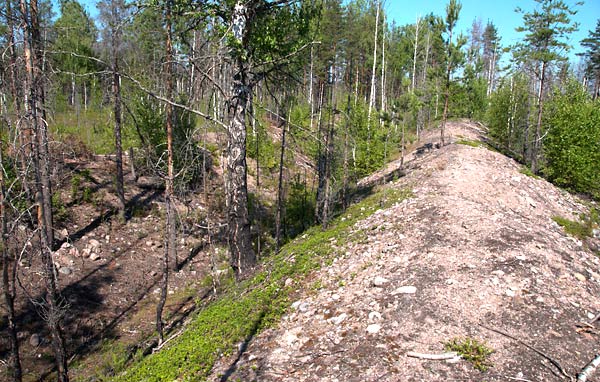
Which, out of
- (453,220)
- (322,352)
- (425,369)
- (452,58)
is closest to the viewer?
(425,369)

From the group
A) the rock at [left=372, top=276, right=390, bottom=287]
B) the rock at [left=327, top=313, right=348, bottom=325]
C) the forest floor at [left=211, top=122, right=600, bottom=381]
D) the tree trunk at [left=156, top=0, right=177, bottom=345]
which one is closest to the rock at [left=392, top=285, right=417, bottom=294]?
the forest floor at [left=211, top=122, right=600, bottom=381]

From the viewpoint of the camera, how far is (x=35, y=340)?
9203mm

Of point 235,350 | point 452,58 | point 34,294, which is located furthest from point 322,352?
point 452,58

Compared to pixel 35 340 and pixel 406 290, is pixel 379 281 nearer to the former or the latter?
pixel 406 290

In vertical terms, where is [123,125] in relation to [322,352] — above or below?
above

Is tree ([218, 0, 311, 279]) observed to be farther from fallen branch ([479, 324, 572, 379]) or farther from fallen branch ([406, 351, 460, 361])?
fallen branch ([479, 324, 572, 379])

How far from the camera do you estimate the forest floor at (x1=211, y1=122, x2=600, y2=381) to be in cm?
529

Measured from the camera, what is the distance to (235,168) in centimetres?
780

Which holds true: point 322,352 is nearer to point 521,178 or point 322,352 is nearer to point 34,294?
point 34,294

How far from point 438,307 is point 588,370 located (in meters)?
2.08

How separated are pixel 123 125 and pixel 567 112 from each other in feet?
70.0

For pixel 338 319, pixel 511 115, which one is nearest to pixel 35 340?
pixel 338 319

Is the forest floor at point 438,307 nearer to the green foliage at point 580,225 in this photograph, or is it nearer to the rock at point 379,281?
the rock at point 379,281

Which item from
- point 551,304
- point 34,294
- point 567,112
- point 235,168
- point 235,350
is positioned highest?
point 567,112
